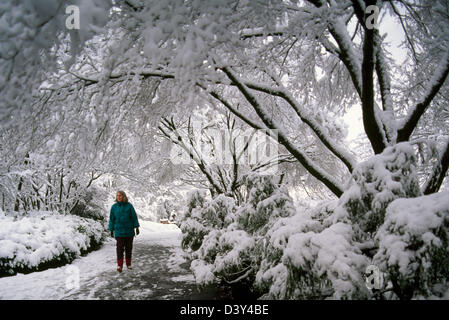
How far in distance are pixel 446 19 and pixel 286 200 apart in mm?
2987

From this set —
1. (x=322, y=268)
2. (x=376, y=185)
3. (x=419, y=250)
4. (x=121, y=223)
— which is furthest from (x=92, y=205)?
(x=419, y=250)

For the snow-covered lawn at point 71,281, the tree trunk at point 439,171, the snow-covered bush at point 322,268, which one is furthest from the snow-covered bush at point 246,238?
the tree trunk at point 439,171

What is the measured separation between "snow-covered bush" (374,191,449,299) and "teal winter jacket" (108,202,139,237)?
4612mm

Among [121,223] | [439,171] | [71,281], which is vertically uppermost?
[439,171]

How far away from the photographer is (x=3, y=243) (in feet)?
16.6

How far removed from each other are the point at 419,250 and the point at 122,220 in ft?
16.0

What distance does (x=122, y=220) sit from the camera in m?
4.96

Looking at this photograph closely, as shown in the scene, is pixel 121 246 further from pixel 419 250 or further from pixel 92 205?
pixel 92 205

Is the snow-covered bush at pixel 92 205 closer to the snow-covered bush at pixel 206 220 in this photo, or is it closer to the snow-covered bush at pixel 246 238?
the snow-covered bush at pixel 206 220

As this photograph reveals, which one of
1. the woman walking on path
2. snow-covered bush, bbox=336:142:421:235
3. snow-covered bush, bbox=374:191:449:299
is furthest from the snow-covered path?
snow-covered bush, bbox=374:191:449:299

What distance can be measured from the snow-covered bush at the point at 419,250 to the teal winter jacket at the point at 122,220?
461cm

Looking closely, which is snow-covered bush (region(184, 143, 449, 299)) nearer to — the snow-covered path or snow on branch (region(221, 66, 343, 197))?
snow on branch (region(221, 66, 343, 197))
